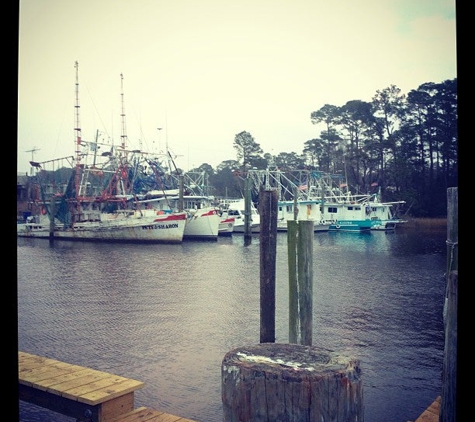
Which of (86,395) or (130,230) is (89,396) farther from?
(130,230)

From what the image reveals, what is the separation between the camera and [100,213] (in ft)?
102

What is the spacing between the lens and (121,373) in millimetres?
6316

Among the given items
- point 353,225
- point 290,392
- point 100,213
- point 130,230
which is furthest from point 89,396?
point 353,225

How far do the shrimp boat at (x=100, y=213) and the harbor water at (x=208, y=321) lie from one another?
7283mm

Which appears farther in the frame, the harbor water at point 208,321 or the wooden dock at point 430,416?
the harbor water at point 208,321

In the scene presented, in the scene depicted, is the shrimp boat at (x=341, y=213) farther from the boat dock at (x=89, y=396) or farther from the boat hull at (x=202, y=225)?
the boat dock at (x=89, y=396)

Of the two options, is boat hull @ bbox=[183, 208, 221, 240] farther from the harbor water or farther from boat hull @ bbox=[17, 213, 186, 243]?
the harbor water

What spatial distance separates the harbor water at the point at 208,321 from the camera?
18.7 feet

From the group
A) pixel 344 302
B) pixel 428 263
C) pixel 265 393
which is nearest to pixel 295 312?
pixel 265 393

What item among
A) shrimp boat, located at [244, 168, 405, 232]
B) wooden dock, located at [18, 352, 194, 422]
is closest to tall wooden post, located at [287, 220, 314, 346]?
wooden dock, located at [18, 352, 194, 422]

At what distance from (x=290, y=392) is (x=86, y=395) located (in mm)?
2117

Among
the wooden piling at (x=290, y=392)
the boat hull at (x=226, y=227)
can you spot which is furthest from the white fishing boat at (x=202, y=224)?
the wooden piling at (x=290, y=392)

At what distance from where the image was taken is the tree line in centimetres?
2906
